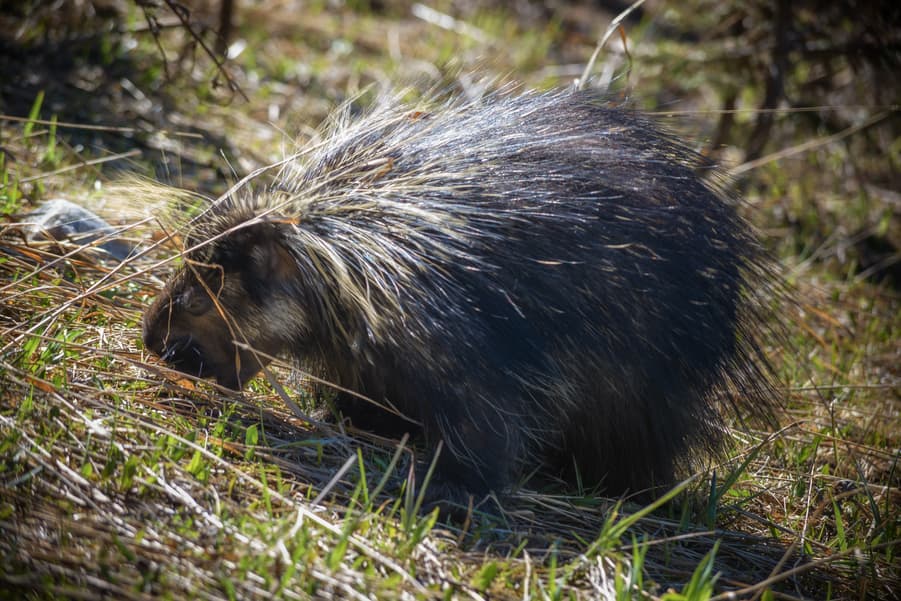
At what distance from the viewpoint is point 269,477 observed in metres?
2.36

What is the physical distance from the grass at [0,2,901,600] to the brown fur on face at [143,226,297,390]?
99 millimetres

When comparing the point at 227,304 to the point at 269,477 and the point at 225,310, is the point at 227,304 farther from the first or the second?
the point at 269,477

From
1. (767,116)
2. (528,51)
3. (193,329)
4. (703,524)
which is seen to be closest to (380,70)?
(528,51)

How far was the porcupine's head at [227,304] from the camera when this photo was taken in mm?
2494

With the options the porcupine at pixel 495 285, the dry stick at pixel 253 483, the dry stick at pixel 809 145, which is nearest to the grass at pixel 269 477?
the dry stick at pixel 253 483

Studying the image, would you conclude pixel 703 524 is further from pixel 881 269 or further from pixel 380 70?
pixel 380 70

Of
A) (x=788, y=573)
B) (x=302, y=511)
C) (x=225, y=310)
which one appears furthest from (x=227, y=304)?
(x=788, y=573)

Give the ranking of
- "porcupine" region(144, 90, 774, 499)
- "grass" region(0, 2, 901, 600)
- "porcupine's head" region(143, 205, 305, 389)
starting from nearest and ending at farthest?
"grass" region(0, 2, 901, 600), "porcupine" region(144, 90, 774, 499), "porcupine's head" region(143, 205, 305, 389)

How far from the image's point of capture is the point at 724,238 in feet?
8.60

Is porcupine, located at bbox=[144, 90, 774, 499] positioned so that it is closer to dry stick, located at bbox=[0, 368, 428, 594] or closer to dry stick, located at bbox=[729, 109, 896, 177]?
dry stick, located at bbox=[0, 368, 428, 594]

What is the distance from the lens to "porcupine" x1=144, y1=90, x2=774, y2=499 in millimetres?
2330

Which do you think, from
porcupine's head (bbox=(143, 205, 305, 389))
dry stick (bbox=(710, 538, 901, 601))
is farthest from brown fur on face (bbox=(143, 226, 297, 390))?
dry stick (bbox=(710, 538, 901, 601))

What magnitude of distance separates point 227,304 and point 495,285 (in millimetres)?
827

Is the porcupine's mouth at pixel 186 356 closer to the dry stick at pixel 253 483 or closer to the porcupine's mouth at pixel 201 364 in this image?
the porcupine's mouth at pixel 201 364
